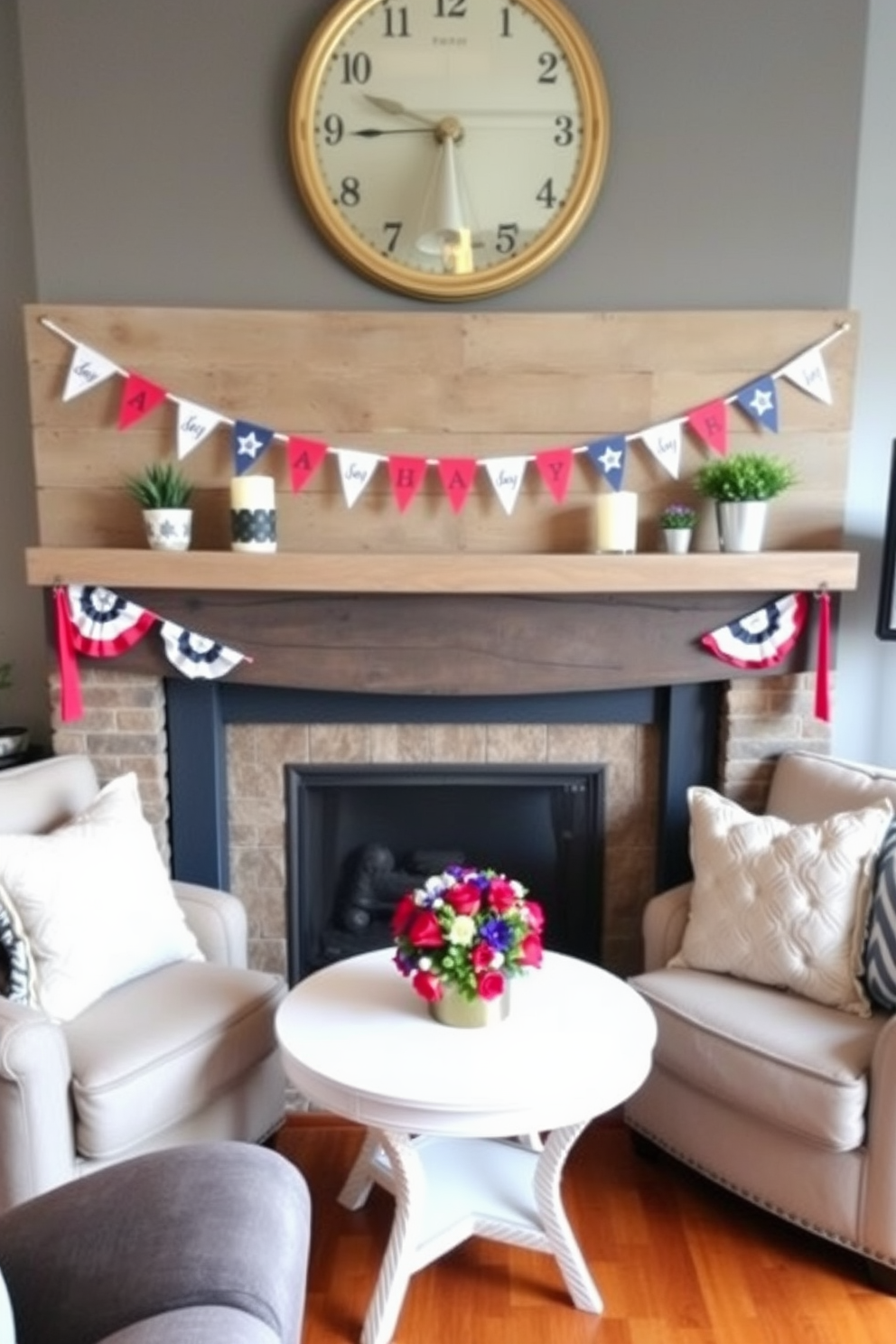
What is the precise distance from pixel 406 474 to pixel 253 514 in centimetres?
37

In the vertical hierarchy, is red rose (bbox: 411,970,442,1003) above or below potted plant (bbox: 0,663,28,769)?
below

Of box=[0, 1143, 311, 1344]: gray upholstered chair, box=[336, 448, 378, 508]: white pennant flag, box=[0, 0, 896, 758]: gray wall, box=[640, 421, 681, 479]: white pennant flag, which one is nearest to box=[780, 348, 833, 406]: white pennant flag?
box=[0, 0, 896, 758]: gray wall

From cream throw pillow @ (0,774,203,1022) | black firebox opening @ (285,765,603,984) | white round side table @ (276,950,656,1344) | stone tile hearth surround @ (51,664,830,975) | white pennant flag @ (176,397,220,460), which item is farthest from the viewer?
black firebox opening @ (285,765,603,984)

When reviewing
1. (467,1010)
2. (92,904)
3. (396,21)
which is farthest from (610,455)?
(92,904)

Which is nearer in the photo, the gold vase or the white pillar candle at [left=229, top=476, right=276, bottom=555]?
the gold vase

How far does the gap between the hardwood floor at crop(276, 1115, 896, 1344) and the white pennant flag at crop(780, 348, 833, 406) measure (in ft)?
5.92

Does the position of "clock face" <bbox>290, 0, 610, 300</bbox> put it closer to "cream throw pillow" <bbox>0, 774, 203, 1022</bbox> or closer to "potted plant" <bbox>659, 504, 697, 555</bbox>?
"potted plant" <bbox>659, 504, 697, 555</bbox>

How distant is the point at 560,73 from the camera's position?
85.9 inches

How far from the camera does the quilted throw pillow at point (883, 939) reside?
188 centimetres

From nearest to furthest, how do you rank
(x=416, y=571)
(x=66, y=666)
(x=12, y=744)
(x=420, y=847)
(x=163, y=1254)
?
(x=163, y=1254) < (x=416, y=571) < (x=66, y=666) < (x=12, y=744) < (x=420, y=847)

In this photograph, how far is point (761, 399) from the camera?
2252mm

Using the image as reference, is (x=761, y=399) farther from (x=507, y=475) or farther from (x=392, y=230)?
(x=392, y=230)

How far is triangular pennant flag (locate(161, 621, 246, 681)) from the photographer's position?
228 cm

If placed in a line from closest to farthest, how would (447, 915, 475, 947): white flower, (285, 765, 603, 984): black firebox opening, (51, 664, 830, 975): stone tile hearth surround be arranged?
(447, 915, 475, 947): white flower < (51, 664, 830, 975): stone tile hearth surround < (285, 765, 603, 984): black firebox opening
